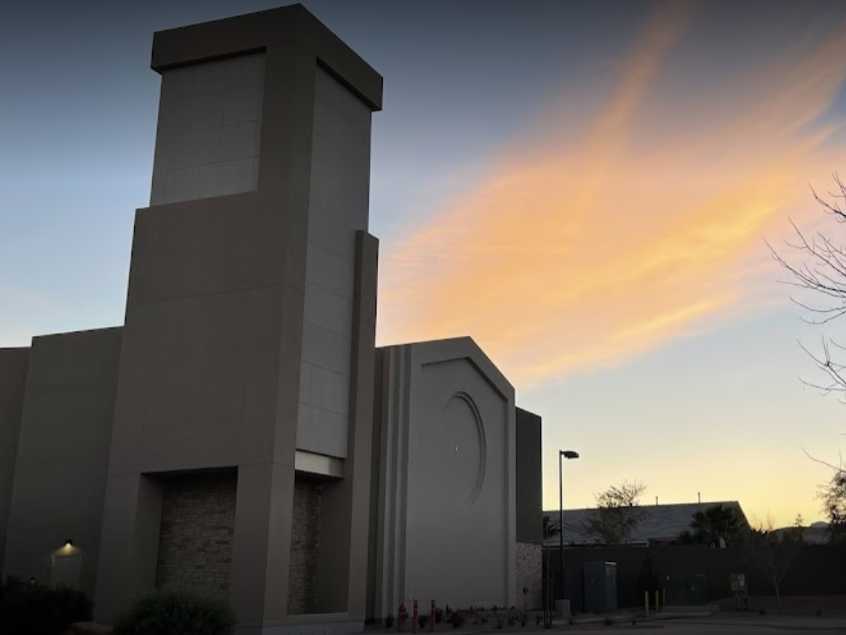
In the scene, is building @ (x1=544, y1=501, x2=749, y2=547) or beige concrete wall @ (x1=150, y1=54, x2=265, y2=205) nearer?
beige concrete wall @ (x1=150, y1=54, x2=265, y2=205)

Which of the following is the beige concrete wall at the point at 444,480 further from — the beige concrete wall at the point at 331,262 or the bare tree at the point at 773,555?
the bare tree at the point at 773,555

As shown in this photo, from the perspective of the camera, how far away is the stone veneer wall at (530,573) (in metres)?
48.2

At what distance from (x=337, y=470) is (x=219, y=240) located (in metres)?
8.64

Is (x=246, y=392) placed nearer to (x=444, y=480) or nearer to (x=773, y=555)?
(x=444, y=480)

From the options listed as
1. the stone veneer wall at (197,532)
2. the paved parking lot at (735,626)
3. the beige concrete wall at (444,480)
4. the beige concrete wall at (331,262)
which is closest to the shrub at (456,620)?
the beige concrete wall at (444,480)

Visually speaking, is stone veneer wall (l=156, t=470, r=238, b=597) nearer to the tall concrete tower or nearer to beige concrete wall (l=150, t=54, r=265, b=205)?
the tall concrete tower

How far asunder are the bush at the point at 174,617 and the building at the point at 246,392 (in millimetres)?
4647

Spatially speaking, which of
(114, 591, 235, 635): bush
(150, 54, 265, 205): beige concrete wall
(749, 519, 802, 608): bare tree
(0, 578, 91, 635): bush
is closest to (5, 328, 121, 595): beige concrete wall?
(150, 54, 265, 205): beige concrete wall

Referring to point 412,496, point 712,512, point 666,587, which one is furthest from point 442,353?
point 712,512

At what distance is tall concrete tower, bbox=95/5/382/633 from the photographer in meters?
32.0

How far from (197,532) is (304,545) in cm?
359

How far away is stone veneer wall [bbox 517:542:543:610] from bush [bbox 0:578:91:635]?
78.6 ft

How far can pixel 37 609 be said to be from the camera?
89.8 ft

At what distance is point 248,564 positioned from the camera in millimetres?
30875
